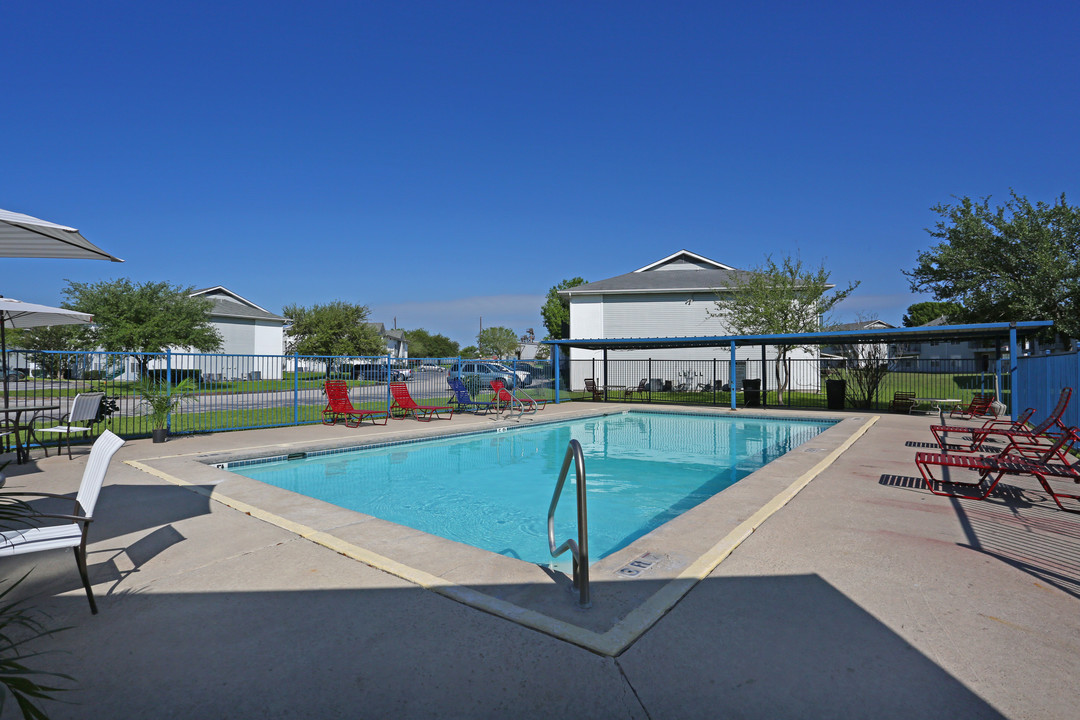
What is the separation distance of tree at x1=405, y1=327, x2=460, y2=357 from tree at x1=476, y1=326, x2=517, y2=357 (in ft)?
54.6

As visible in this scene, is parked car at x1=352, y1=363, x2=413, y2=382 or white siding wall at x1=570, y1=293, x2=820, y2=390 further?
white siding wall at x1=570, y1=293, x2=820, y2=390

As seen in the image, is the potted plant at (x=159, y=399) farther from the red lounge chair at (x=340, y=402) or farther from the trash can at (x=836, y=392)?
the trash can at (x=836, y=392)

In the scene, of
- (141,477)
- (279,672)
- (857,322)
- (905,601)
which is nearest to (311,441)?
(141,477)

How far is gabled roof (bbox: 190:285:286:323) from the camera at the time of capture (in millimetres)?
42125

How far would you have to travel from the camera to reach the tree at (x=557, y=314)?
58.2 meters

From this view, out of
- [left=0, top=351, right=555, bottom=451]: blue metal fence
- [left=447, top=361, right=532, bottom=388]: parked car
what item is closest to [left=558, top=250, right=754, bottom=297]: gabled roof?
[left=0, top=351, right=555, bottom=451]: blue metal fence

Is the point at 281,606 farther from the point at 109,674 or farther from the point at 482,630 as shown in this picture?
the point at 482,630

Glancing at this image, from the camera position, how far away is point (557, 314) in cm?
6169

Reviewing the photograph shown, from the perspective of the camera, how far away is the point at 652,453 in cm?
1167

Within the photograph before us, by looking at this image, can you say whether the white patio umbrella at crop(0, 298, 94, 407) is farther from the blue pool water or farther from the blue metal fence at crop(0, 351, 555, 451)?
the blue pool water

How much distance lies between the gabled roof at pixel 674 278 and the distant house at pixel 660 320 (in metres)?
0.05

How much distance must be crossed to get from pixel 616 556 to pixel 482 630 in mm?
1510

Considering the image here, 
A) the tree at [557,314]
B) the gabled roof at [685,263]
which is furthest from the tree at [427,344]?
the gabled roof at [685,263]

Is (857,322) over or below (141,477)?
over
